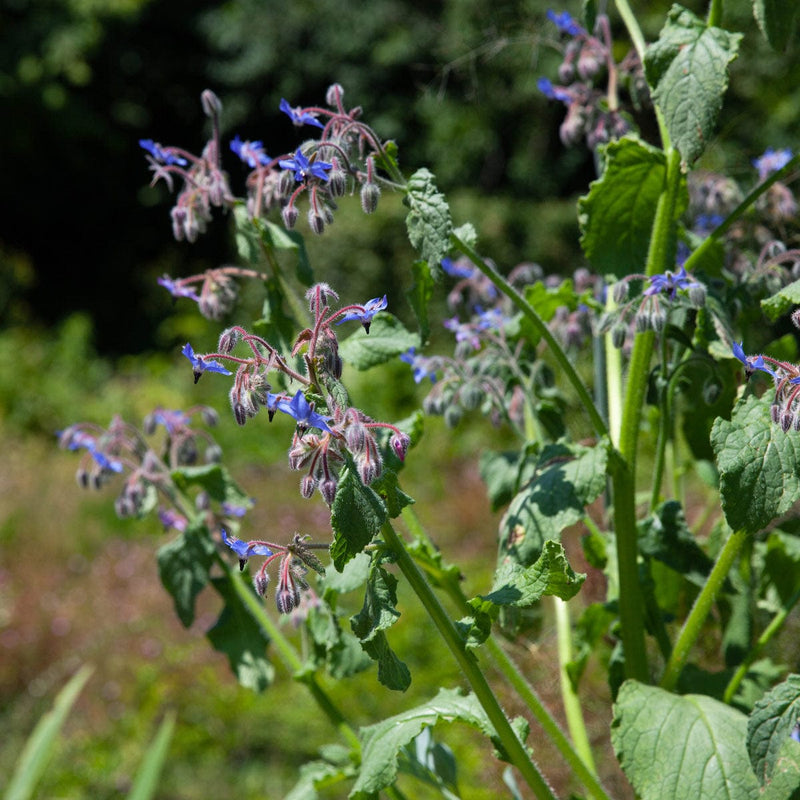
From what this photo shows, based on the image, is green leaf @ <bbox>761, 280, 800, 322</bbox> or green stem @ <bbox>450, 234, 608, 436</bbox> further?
green stem @ <bbox>450, 234, 608, 436</bbox>

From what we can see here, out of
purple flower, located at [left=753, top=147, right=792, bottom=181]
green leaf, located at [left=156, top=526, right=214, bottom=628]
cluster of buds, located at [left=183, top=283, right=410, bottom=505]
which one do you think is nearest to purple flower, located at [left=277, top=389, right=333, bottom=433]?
cluster of buds, located at [left=183, top=283, right=410, bottom=505]

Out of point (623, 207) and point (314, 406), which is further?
point (623, 207)

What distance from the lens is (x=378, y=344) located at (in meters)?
1.52

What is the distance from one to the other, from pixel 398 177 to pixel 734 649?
950mm

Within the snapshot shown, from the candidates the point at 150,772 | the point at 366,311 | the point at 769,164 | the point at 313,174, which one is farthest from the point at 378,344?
the point at 150,772

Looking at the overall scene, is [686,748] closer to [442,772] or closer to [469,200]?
[442,772]

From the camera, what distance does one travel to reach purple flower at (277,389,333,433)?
96cm

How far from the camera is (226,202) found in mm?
1489

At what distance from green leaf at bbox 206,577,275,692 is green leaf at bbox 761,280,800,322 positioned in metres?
0.95

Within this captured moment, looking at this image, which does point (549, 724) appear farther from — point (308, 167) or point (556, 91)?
point (556, 91)

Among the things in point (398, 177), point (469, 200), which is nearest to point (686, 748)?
point (398, 177)

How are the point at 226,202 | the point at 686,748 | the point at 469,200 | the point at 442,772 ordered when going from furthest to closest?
the point at 469,200
the point at 442,772
the point at 226,202
the point at 686,748

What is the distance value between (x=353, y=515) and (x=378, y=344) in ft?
1.83

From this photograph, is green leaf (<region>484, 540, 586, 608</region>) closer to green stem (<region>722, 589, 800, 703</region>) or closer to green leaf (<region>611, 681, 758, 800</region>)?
green leaf (<region>611, 681, 758, 800</region>)
